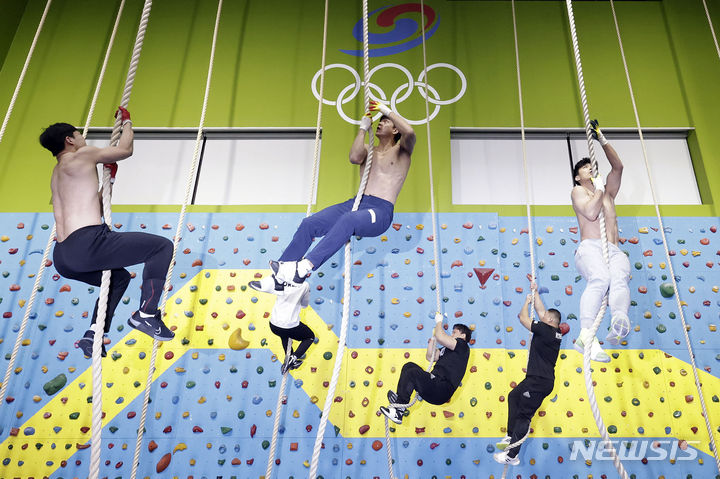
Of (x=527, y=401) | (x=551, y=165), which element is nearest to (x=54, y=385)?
(x=527, y=401)

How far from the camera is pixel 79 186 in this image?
2.41 meters

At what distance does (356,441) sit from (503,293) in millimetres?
1388

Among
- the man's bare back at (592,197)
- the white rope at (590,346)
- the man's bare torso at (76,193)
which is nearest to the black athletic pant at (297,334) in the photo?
the man's bare torso at (76,193)

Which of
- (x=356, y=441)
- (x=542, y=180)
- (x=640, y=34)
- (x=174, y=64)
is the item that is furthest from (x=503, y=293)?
(x=174, y=64)

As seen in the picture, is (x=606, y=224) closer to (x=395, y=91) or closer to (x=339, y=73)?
(x=395, y=91)

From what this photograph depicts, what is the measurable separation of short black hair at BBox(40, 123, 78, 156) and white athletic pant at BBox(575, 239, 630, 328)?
2.73 meters

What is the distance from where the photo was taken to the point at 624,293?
310 cm

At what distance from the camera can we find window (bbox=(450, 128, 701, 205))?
14.0 ft

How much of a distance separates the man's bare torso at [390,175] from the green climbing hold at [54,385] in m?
2.38

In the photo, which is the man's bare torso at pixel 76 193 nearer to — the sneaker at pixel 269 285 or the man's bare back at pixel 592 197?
the sneaker at pixel 269 285

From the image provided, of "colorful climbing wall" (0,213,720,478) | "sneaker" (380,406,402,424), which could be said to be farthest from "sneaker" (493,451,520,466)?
"sneaker" (380,406,402,424)

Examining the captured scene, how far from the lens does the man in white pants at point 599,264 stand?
10.0ft

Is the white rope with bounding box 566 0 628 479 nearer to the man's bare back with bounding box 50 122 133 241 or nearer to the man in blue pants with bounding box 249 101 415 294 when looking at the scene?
the man in blue pants with bounding box 249 101 415 294

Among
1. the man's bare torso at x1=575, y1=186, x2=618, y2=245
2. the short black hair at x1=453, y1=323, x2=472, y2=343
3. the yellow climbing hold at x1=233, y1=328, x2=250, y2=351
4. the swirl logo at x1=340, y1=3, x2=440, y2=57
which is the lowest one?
the yellow climbing hold at x1=233, y1=328, x2=250, y2=351
